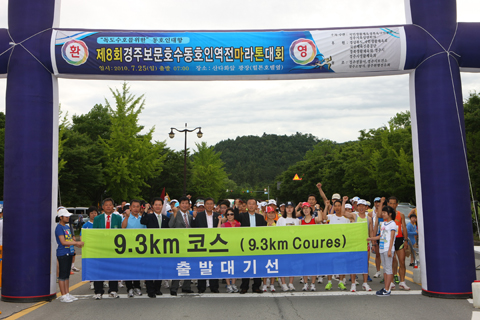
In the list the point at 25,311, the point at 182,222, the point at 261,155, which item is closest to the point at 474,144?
the point at 182,222

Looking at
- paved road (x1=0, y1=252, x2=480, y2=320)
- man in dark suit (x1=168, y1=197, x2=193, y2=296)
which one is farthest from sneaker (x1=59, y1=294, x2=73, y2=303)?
man in dark suit (x1=168, y1=197, x2=193, y2=296)

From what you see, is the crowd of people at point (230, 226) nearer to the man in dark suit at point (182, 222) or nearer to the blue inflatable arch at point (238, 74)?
the man in dark suit at point (182, 222)

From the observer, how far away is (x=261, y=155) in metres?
166

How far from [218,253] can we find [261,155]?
158 meters

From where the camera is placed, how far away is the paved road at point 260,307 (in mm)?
6887

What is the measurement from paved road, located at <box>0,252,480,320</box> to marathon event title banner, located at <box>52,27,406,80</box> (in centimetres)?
437

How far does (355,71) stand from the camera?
865 cm

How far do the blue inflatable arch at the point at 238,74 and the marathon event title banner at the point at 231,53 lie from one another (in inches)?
0.8

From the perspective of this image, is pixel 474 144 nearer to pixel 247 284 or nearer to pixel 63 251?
pixel 247 284

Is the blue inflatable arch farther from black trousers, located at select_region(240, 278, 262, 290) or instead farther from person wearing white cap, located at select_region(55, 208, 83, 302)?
black trousers, located at select_region(240, 278, 262, 290)

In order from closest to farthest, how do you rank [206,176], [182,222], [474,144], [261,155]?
[182,222]
[474,144]
[206,176]
[261,155]

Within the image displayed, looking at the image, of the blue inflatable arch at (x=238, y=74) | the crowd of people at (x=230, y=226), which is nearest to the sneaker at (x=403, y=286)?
the crowd of people at (x=230, y=226)

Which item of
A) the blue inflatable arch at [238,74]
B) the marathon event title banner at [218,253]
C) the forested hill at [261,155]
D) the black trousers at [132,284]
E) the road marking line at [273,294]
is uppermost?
the forested hill at [261,155]

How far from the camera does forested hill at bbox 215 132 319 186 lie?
154500mm
